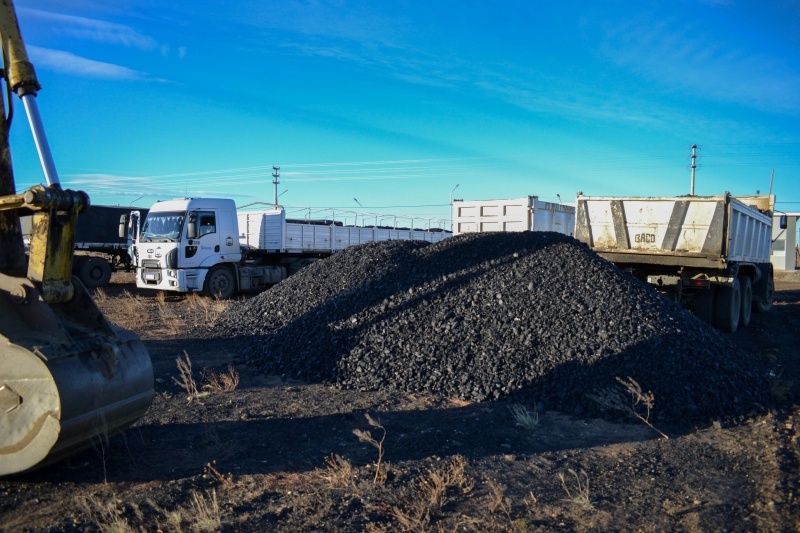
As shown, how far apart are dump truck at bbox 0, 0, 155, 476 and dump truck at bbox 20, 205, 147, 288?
56.5ft

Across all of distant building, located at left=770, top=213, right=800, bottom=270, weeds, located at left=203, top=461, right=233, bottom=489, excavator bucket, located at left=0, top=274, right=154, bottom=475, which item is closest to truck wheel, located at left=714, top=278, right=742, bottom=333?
weeds, located at left=203, top=461, right=233, bottom=489

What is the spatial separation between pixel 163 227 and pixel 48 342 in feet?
44.0

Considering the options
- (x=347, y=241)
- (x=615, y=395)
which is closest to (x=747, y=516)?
(x=615, y=395)

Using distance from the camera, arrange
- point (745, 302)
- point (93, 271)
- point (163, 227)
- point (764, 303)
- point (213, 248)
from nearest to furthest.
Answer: point (745, 302) → point (764, 303) → point (163, 227) → point (213, 248) → point (93, 271)

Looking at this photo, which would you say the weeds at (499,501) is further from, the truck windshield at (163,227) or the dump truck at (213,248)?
the truck windshield at (163,227)

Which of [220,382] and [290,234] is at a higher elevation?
[290,234]

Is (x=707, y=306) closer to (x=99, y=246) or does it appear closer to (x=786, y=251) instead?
(x=99, y=246)

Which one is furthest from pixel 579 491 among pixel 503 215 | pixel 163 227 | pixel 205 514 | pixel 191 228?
pixel 163 227

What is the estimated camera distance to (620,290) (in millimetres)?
8250

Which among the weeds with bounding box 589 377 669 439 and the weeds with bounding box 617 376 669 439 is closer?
the weeds with bounding box 617 376 669 439

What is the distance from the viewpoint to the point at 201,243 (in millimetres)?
16391

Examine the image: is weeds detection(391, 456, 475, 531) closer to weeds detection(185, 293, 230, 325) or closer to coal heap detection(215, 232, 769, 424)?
coal heap detection(215, 232, 769, 424)

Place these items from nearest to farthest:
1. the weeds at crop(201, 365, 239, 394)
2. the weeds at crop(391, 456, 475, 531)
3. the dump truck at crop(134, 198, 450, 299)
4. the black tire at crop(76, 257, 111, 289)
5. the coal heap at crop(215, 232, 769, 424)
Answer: the weeds at crop(391, 456, 475, 531), the coal heap at crop(215, 232, 769, 424), the weeds at crop(201, 365, 239, 394), the dump truck at crop(134, 198, 450, 299), the black tire at crop(76, 257, 111, 289)

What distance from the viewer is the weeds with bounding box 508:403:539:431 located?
5527 mm
